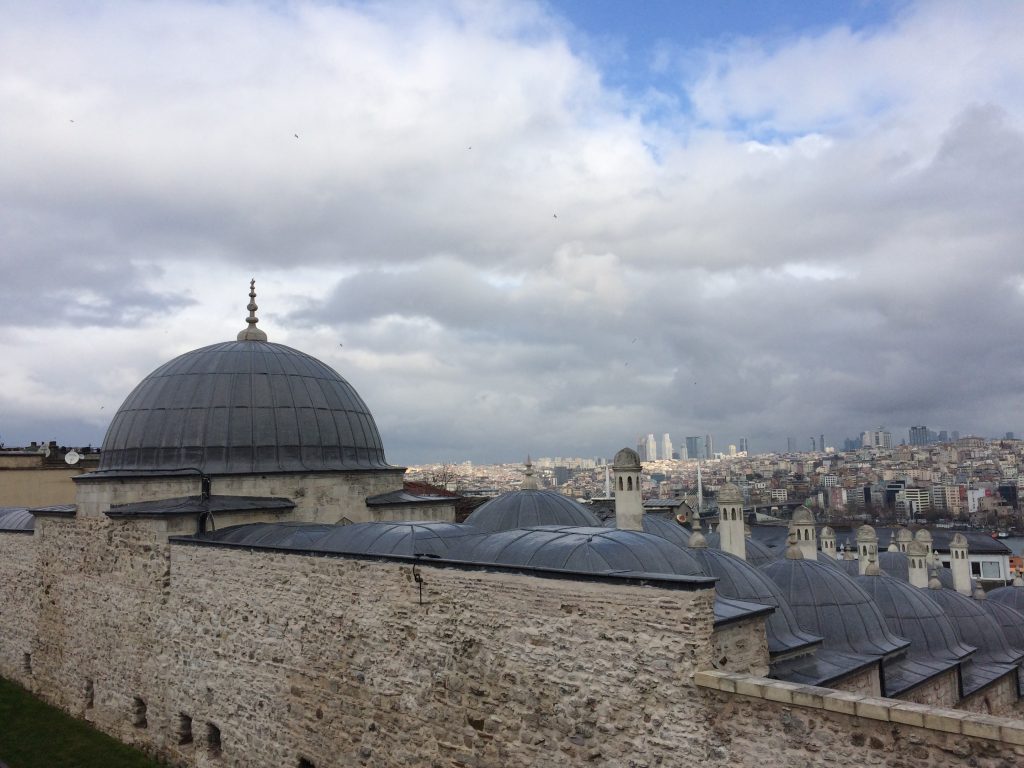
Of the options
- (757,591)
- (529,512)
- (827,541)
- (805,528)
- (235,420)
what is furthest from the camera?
(827,541)

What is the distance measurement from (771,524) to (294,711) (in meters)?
35.3

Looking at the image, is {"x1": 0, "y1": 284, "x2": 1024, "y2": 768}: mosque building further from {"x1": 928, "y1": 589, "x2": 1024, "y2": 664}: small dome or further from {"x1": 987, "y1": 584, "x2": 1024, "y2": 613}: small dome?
{"x1": 987, "y1": 584, "x2": 1024, "y2": 613}: small dome

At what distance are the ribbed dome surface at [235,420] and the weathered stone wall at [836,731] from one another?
12.6m

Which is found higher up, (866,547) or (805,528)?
(805,528)

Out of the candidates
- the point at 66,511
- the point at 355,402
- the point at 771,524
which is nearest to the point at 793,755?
the point at 355,402

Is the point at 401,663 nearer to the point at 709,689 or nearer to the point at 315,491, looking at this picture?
the point at 709,689

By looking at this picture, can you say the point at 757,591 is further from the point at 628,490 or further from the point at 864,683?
the point at 628,490

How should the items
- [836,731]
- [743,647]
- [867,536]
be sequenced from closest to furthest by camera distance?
[836,731] < [743,647] < [867,536]

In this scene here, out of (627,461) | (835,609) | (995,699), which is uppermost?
(627,461)

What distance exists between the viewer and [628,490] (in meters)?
14.1

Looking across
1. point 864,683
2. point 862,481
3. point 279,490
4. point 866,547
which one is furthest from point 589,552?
point 862,481

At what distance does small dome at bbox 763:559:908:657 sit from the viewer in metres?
12.7

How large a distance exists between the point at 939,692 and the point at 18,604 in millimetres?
22169

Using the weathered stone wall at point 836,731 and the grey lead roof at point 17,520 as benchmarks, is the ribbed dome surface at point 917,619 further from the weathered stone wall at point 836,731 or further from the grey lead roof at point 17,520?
the grey lead roof at point 17,520
